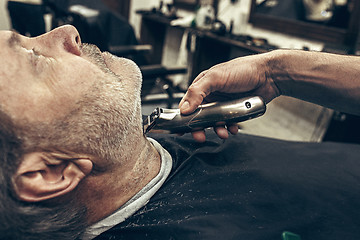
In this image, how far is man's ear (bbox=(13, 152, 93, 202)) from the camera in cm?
70

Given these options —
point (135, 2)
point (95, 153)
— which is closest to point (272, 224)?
point (95, 153)

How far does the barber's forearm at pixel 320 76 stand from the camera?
1015 millimetres

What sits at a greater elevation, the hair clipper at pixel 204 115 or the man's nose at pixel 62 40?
the man's nose at pixel 62 40

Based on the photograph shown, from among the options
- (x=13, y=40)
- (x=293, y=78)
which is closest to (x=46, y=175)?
(x=13, y=40)

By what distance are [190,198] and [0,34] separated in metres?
0.69

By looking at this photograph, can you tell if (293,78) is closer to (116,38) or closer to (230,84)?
(230,84)

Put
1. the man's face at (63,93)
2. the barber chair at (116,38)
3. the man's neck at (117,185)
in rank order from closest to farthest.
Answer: the man's face at (63,93) < the man's neck at (117,185) < the barber chair at (116,38)

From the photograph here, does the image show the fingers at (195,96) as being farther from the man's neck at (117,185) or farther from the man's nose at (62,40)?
the man's nose at (62,40)

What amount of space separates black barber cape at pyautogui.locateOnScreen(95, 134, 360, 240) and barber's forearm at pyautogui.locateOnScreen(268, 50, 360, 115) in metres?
0.25

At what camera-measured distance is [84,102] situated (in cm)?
76

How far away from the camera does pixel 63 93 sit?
2.45ft

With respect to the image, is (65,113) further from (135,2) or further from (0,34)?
(135,2)

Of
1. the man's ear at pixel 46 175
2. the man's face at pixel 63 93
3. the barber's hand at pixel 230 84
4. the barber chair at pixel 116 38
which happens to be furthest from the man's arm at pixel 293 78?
the barber chair at pixel 116 38

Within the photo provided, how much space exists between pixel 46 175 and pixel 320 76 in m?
0.92
